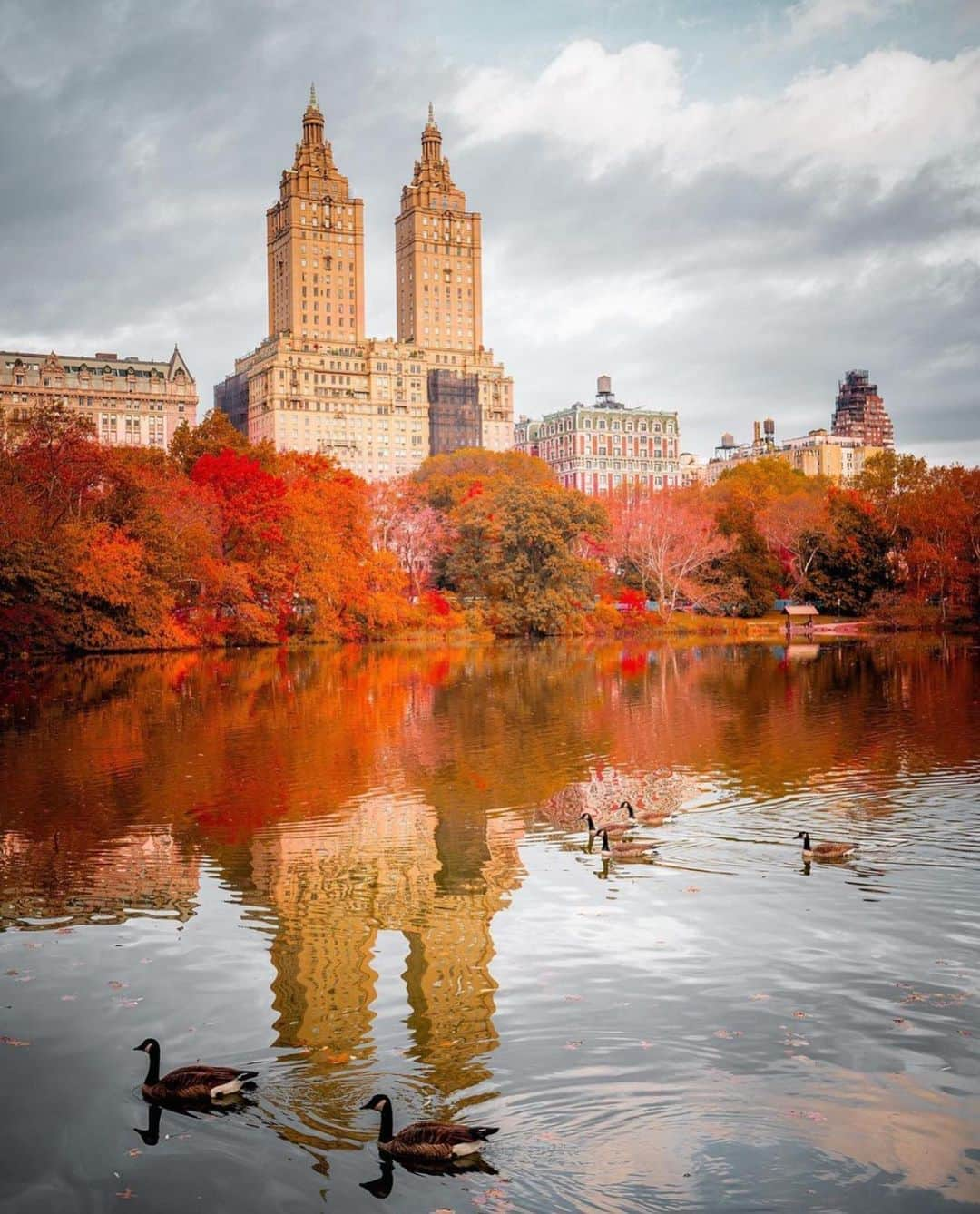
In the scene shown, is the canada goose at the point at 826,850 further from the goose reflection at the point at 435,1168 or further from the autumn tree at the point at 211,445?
the autumn tree at the point at 211,445

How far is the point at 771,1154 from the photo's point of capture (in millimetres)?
7270

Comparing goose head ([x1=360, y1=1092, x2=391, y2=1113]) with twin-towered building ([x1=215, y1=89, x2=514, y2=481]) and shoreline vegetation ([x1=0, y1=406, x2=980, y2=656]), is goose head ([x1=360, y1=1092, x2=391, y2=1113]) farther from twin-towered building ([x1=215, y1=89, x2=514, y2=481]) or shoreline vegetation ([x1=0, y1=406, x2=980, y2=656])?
twin-towered building ([x1=215, y1=89, x2=514, y2=481])

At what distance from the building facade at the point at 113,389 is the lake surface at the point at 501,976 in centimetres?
15855

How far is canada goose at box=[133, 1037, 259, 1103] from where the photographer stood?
797 centimetres

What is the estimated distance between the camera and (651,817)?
16.1 metres

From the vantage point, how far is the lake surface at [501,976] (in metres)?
7.27

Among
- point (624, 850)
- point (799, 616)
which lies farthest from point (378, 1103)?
point (799, 616)

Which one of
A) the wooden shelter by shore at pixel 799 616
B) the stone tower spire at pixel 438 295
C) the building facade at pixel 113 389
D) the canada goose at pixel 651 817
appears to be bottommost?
the canada goose at pixel 651 817

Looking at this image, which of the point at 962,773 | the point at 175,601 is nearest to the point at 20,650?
the point at 175,601

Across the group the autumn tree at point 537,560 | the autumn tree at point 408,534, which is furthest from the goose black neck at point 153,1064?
the autumn tree at point 408,534

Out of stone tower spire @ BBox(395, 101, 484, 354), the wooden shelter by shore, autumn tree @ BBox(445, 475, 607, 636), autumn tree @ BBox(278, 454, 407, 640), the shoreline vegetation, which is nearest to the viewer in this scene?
the shoreline vegetation

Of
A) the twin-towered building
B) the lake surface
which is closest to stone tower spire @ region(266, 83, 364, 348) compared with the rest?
the twin-towered building

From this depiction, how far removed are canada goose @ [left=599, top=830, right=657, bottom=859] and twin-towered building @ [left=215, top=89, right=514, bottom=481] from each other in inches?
6462

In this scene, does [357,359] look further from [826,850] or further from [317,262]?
[826,850]
